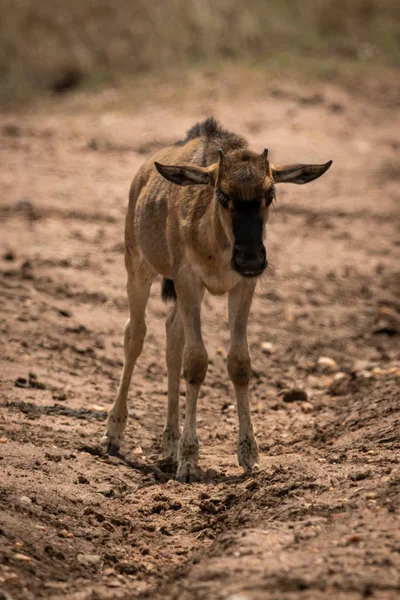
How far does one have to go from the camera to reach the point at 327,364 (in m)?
11.4

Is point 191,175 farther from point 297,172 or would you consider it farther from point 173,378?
point 173,378

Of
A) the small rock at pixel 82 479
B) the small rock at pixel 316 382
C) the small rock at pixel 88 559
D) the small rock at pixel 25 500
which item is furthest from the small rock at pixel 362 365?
the small rock at pixel 88 559

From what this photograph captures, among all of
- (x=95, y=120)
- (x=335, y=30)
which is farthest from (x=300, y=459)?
(x=335, y=30)

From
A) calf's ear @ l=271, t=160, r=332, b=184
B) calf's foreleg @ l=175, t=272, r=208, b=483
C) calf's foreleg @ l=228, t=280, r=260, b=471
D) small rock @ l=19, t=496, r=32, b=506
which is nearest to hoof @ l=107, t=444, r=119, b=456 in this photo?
calf's foreleg @ l=175, t=272, r=208, b=483

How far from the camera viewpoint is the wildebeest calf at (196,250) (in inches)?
302

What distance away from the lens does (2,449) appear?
7.87m

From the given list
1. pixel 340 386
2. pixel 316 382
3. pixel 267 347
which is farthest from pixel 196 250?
pixel 267 347

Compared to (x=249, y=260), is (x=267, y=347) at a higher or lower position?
lower

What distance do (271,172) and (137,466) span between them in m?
2.51

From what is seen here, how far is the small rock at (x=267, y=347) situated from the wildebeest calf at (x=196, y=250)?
269 centimetres

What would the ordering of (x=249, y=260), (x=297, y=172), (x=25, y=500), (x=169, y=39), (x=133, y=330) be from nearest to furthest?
(x=25, y=500)
(x=249, y=260)
(x=297, y=172)
(x=133, y=330)
(x=169, y=39)

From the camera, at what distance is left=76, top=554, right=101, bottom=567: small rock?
621 centimetres

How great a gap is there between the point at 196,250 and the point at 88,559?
2.75 m

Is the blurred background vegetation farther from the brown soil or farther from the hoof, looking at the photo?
the hoof
